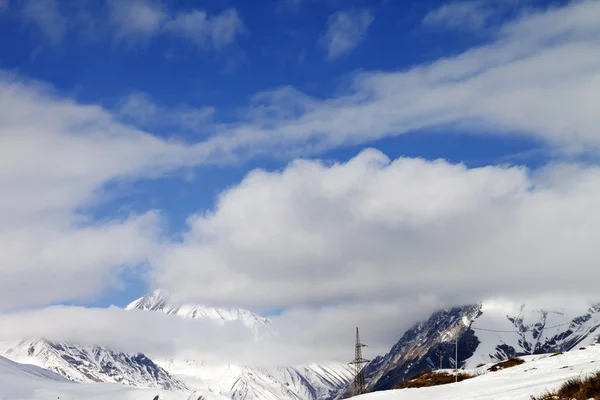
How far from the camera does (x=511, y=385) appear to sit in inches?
1158

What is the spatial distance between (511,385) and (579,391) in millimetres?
12493

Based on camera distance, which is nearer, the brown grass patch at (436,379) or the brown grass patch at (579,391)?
the brown grass patch at (579,391)

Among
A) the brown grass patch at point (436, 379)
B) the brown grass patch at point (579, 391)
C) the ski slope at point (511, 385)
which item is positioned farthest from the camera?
the brown grass patch at point (436, 379)

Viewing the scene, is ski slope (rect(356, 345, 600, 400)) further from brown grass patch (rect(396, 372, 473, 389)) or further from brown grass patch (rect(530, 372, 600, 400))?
brown grass patch (rect(396, 372, 473, 389))

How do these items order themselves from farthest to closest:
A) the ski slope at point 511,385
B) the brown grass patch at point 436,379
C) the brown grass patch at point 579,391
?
the brown grass patch at point 436,379 → the ski slope at point 511,385 → the brown grass patch at point 579,391

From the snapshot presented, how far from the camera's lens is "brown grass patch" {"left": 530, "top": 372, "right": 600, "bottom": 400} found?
1701 centimetres

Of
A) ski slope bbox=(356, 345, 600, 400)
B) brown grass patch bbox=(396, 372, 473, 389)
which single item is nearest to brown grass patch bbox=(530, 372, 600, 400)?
ski slope bbox=(356, 345, 600, 400)

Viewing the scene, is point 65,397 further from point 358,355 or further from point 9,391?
point 358,355

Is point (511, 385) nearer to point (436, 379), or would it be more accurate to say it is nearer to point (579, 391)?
point (579, 391)

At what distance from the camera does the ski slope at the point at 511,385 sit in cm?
2405

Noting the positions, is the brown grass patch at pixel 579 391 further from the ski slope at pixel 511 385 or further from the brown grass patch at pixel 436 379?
the brown grass patch at pixel 436 379

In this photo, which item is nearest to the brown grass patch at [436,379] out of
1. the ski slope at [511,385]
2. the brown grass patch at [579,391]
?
the ski slope at [511,385]

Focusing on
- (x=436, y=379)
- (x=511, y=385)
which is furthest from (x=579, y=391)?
(x=436, y=379)

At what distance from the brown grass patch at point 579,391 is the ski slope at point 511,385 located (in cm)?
166
